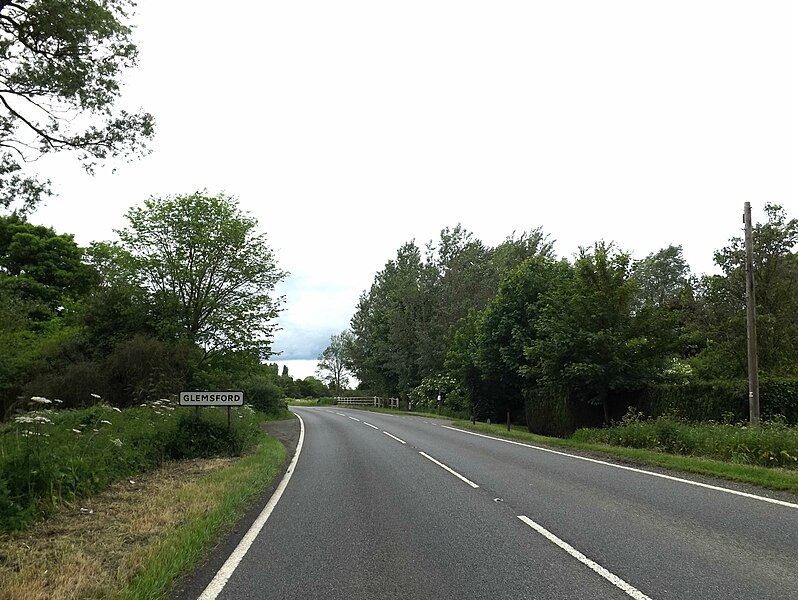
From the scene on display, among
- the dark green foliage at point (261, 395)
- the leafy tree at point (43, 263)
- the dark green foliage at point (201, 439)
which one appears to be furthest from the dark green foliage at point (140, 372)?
the leafy tree at point (43, 263)

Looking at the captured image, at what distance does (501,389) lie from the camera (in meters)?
31.8

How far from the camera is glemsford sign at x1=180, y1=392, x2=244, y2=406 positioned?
567 inches

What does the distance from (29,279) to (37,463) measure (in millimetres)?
37708

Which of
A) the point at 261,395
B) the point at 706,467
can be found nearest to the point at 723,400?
the point at 706,467

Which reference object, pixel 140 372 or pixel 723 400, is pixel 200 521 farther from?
pixel 723 400

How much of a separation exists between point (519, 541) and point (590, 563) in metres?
0.99

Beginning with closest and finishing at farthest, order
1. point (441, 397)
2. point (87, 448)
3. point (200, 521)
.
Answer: point (200, 521) < point (87, 448) < point (441, 397)

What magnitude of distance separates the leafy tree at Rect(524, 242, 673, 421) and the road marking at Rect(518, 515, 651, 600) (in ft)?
46.4

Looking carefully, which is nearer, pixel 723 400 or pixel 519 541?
pixel 519 541

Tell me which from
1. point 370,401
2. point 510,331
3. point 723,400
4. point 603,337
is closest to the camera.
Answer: point 723,400

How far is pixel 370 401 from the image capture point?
70000 mm

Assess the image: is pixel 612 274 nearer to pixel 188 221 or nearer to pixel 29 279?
pixel 188 221

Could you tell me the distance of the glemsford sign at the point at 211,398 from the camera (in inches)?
567

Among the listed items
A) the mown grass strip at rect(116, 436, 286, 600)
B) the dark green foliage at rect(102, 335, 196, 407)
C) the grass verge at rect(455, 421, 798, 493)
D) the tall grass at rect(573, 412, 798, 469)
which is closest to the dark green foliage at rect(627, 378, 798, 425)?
the tall grass at rect(573, 412, 798, 469)
